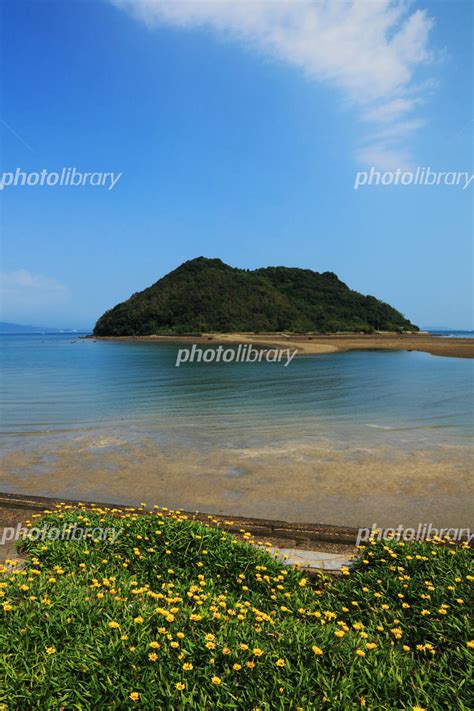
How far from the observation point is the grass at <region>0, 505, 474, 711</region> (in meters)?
3.58

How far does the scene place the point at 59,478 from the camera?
11945 mm

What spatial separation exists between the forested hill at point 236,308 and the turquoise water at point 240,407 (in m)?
107

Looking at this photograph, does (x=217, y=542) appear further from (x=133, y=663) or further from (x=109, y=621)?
(x=133, y=663)

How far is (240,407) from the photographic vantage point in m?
22.9

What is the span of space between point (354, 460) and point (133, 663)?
10.6 m

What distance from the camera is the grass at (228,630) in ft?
11.7

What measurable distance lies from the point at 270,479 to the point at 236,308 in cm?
14331

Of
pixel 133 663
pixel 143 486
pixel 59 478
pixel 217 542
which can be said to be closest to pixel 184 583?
pixel 217 542
